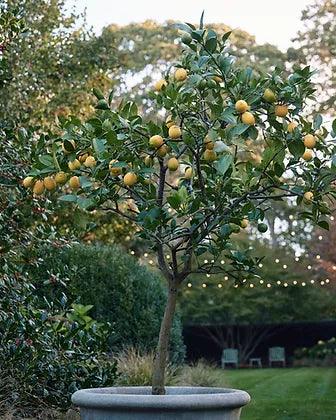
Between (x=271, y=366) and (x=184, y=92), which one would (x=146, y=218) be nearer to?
(x=184, y=92)

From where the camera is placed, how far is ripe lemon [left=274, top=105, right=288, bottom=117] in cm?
332

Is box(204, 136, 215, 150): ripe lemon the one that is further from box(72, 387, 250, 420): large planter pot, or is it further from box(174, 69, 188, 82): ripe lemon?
box(72, 387, 250, 420): large planter pot

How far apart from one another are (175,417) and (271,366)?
17.7m

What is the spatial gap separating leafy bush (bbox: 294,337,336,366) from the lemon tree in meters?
17.0

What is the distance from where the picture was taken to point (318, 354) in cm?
2019

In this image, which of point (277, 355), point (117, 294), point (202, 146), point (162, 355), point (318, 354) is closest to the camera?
point (202, 146)

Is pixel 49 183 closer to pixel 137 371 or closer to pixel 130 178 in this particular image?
pixel 130 178

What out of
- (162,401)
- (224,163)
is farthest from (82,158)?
(162,401)

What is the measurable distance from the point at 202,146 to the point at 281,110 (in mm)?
366

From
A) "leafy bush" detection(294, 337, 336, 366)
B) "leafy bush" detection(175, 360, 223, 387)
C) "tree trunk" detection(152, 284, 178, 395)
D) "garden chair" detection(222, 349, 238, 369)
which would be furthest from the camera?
Answer: "garden chair" detection(222, 349, 238, 369)

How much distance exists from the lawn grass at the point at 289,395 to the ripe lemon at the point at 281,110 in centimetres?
560

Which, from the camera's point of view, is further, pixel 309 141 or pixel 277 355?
pixel 277 355

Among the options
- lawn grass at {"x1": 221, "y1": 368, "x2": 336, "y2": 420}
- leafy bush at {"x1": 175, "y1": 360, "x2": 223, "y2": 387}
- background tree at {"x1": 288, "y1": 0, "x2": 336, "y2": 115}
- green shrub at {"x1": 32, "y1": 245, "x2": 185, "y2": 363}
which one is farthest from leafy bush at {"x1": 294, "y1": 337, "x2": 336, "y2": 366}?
leafy bush at {"x1": 175, "y1": 360, "x2": 223, "y2": 387}

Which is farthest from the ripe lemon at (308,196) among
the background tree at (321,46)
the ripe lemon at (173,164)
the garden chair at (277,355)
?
the garden chair at (277,355)
